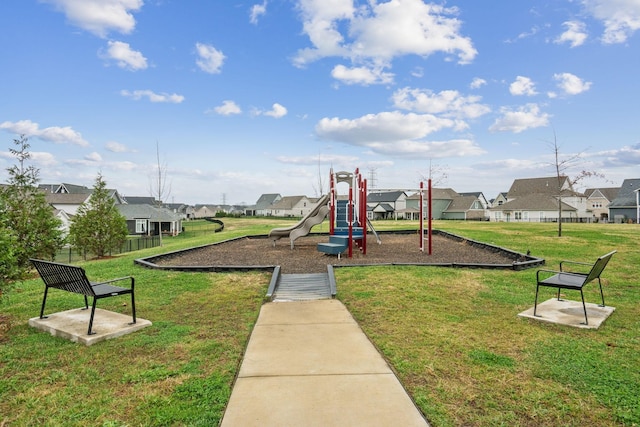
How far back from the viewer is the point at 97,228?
2234 cm

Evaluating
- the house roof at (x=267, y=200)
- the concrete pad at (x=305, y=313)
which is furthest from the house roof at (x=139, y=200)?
the concrete pad at (x=305, y=313)

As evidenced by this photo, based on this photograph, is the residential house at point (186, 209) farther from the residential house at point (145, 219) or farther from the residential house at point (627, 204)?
the residential house at point (627, 204)

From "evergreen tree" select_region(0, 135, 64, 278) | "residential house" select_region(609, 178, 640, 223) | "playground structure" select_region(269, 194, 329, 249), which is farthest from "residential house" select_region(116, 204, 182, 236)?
"residential house" select_region(609, 178, 640, 223)

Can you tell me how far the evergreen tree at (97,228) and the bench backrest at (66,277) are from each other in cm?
1894

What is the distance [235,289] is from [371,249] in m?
Result: 8.26

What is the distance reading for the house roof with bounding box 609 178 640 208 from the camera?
51656mm

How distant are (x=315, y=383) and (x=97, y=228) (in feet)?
74.8

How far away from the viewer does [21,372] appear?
4.05 m

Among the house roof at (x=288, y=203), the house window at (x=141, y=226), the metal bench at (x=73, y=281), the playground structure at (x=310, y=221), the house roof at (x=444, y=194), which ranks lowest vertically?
the house window at (x=141, y=226)

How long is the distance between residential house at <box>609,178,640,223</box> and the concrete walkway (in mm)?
60991

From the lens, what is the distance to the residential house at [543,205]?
58125 mm

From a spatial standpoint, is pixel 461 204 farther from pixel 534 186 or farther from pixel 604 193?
pixel 604 193

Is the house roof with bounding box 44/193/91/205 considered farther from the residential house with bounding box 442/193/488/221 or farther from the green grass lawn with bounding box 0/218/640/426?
the residential house with bounding box 442/193/488/221

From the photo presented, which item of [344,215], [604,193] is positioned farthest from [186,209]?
[344,215]
